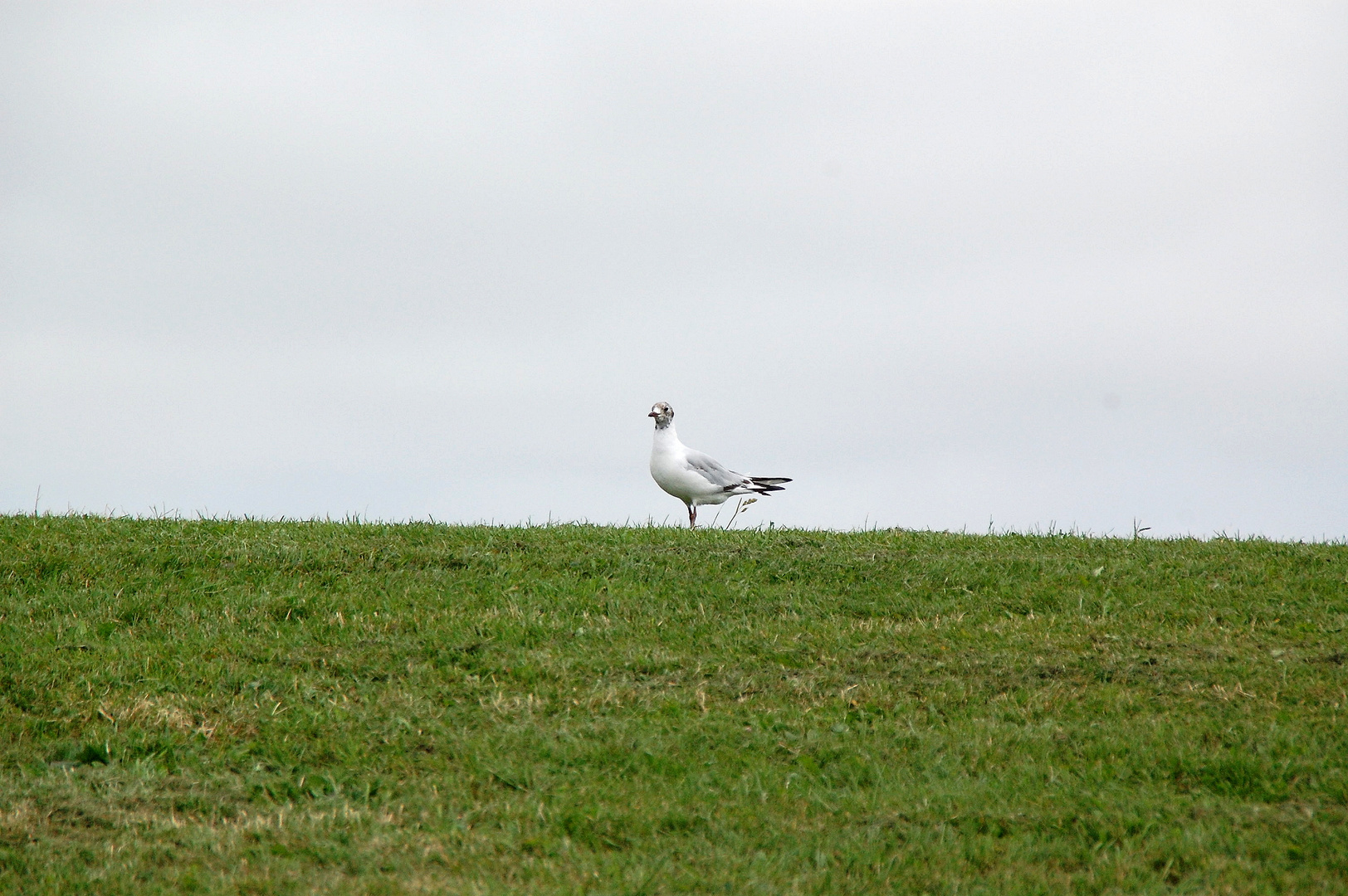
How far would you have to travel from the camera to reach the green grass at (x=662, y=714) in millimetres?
5594

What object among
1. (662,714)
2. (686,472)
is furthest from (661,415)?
(662,714)

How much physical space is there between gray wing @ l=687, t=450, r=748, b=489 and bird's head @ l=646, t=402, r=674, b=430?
463 mm

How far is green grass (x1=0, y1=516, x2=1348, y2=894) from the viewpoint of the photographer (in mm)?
5594

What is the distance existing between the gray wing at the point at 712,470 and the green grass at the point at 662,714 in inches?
118

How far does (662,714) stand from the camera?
24.1 feet

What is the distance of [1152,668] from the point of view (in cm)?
809

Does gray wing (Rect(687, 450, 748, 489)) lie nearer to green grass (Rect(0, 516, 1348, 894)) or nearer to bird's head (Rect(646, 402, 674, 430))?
bird's head (Rect(646, 402, 674, 430))

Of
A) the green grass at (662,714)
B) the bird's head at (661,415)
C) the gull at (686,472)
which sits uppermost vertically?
the bird's head at (661,415)

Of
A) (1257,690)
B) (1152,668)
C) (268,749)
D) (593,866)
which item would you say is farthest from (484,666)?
(1257,690)

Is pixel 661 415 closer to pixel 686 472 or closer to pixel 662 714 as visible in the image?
pixel 686 472

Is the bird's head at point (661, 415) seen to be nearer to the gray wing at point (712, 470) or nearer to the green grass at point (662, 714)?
the gray wing at point (712, 470)

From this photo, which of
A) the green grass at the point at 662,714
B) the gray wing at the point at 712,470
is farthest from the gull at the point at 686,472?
the green grass at the point at 662,714

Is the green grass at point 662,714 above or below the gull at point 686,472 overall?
below

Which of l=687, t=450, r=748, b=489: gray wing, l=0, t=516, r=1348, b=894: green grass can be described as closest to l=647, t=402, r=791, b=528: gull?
l=687, t=450, r=748, b=489: gray wing
